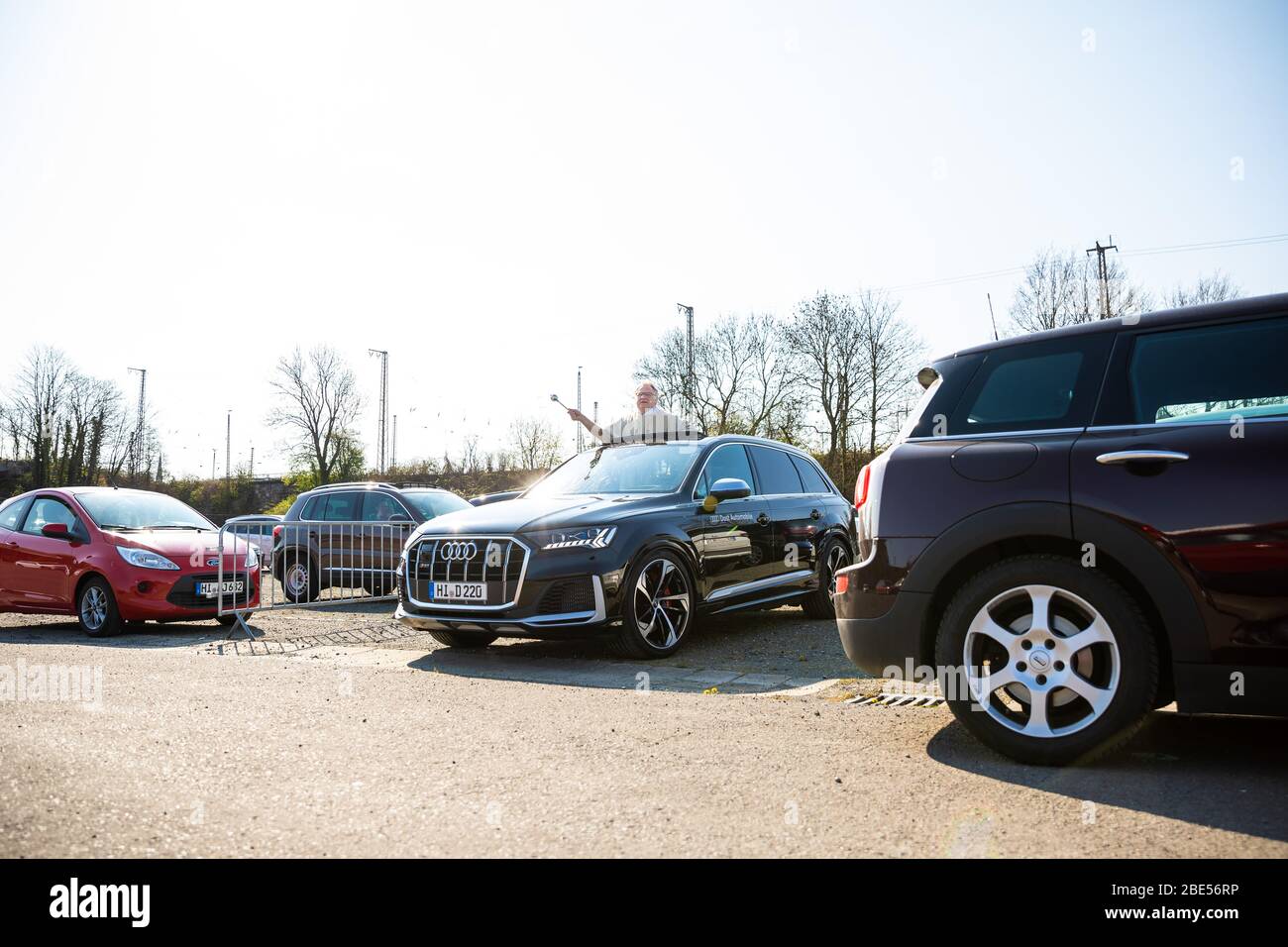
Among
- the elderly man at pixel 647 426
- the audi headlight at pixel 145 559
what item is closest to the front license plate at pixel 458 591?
the elderly man at pixel 647 426

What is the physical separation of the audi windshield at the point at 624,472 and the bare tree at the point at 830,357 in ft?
114

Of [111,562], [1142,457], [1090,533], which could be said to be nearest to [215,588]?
[111,562]

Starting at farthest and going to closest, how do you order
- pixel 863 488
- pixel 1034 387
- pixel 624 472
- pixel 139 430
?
pixel 139 430 < pixel 624 472 < pixel 863 488 < pixel 1034 387

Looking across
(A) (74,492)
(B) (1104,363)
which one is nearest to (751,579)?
(B) (1104,363)

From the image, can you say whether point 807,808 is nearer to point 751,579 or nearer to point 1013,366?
point 1013,366

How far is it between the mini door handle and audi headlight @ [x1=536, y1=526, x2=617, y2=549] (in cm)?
381

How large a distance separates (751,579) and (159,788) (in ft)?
17.9

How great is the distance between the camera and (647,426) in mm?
9445

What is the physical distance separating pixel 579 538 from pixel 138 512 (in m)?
6.34

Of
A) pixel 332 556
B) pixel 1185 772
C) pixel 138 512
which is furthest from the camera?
pixel 332 556

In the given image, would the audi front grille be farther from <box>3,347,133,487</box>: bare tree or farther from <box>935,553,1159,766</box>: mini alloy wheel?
<box>3,347,133,487</box>: bare tree

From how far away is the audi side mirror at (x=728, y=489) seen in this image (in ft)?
25.2

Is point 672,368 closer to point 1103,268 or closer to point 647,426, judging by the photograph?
point 1103,268

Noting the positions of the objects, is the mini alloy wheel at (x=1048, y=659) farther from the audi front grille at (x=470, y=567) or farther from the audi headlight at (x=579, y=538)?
the audi front grille at (x=470, y=567)
